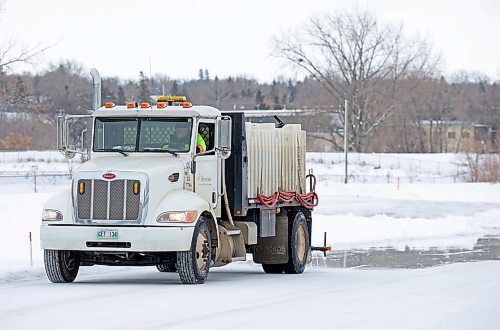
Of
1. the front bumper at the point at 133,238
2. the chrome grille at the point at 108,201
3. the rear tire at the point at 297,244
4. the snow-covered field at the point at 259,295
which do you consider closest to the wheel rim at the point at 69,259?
the snow-covered field at the point at 259,295

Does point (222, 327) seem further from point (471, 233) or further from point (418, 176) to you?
point (418, 176)

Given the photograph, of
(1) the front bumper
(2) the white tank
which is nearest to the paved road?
(2) the white tank

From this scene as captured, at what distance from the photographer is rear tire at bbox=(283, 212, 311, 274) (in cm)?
2155

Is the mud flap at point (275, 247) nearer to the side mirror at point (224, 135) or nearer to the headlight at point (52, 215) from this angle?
the side mirror at point (224, 135)

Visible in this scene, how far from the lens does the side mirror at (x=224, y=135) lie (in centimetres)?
1811

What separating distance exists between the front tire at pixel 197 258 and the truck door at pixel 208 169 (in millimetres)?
837

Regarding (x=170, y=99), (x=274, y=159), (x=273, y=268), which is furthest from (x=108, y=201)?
(x=273, y=268)

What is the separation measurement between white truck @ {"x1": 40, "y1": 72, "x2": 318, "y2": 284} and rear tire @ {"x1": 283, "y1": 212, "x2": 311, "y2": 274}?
0.04 metres

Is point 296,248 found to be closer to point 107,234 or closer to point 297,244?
point 297,244

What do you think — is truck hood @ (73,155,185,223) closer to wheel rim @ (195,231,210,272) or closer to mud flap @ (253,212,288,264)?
wheel rim @ (195,231,210,272)

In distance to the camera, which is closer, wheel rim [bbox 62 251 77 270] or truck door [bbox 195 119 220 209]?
wheel rim [bbox 62 251 77 270]

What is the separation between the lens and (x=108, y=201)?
16969 millimetres

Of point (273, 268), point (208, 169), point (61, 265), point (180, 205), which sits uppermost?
point (208, 169)

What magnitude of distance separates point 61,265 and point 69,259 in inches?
14.6
